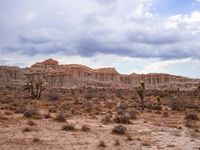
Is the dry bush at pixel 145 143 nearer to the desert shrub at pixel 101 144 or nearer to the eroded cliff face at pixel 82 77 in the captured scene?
the desert shrub at pixel 101 144

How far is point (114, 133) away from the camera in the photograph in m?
20.9

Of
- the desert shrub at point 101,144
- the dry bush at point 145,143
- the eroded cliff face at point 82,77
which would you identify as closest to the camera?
the desert shrub at point 101,144

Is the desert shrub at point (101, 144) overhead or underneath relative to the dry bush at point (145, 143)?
overhead

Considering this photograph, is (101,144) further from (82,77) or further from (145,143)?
(82,77)

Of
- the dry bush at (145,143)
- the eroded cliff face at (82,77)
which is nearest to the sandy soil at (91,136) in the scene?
the dry bush at (145,143)

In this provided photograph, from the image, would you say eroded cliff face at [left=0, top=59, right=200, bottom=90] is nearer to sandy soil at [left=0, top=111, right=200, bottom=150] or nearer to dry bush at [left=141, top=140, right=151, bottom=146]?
sandy soil at [left=0, top=111, right=200, bottom=150]

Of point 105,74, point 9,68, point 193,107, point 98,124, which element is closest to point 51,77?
point 9,68

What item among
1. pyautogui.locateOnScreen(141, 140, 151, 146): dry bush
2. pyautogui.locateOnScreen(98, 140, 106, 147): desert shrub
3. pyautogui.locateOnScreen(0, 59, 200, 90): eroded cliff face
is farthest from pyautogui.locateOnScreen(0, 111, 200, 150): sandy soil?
pyautogui.locateOnScreen(0, 59, 200, 90): eroded cliff face

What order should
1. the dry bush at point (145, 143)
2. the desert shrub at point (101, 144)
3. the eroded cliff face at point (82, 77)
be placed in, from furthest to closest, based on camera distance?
the eroded cliff face at point (82, 77), the dry bush at point (145, 143), the desert shrub at point (101, 144)

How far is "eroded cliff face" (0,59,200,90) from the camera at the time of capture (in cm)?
13950

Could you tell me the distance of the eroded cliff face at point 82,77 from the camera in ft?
458

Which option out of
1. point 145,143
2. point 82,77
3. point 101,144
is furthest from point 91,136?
point 82,77

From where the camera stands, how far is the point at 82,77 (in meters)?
165

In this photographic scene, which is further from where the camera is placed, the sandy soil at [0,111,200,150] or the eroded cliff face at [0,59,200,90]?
the eroded cliff face at [0,59,200,90]
